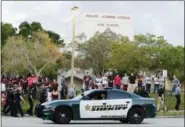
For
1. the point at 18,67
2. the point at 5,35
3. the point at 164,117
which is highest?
the point at 5,35

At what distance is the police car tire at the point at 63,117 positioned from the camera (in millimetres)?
21388

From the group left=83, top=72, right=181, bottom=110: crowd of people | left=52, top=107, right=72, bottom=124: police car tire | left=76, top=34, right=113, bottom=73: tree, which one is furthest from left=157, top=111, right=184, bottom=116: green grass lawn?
left=76, top=34, right=113, bottom=73: tree

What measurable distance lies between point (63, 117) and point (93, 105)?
52.4 inches

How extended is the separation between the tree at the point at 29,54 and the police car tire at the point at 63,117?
3643cm

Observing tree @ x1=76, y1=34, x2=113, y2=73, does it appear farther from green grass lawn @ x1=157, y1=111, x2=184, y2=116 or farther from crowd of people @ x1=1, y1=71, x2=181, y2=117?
green grass lawn @ x1=157, y1=111, x2=184, y2=116

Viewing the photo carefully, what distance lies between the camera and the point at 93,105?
21844 mm

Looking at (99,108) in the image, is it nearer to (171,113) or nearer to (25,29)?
(171,113)

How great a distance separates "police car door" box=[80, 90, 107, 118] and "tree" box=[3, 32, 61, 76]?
118 feet

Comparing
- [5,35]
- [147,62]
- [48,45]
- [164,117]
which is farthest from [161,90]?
[5,35]

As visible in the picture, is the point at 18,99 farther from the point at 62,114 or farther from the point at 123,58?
the point at 123,58

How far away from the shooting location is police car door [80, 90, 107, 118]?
21656 mm

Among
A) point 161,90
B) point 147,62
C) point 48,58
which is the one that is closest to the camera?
point 161,90

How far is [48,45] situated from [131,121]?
143 ft

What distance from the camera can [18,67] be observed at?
5981 cm
